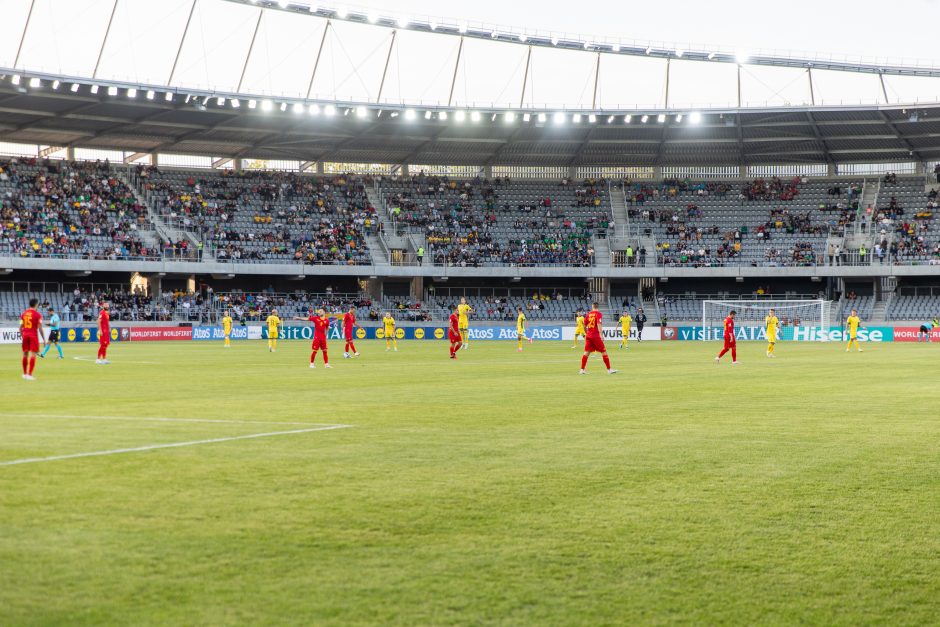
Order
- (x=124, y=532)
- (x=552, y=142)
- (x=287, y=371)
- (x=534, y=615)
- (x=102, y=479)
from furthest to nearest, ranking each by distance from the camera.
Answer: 1. (x=552, y=142)
2. (x=287, y=371)
3. (x=102, y=479)
4. (x=124, y=532)
5. (x=534, y=615)

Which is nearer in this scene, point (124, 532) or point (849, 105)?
point (124, 532)

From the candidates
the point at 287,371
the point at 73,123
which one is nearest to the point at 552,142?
the point at 73,123

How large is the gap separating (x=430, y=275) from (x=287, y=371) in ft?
139

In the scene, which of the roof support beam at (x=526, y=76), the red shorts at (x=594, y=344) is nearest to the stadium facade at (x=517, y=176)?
the roof support beam at (x=526, y=76)

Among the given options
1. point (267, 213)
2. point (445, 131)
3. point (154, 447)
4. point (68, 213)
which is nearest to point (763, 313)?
point (445, 131)

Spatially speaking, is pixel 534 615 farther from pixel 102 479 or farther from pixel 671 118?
pixel 671 118

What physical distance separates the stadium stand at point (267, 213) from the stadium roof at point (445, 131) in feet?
7.43

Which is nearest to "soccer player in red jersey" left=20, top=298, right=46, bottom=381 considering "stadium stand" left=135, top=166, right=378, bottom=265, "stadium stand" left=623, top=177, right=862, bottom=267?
"stadium stand" left=135, top=166, right=378, bottom=265

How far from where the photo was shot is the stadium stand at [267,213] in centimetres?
6725

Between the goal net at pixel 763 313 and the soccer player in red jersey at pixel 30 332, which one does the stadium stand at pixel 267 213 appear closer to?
the goal net at pixel 763 313

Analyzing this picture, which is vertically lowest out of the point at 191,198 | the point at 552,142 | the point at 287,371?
the point at 287,371

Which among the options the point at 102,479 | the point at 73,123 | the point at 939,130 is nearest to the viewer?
the point at 102,479

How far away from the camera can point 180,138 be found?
223 feet

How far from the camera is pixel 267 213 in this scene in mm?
70812
